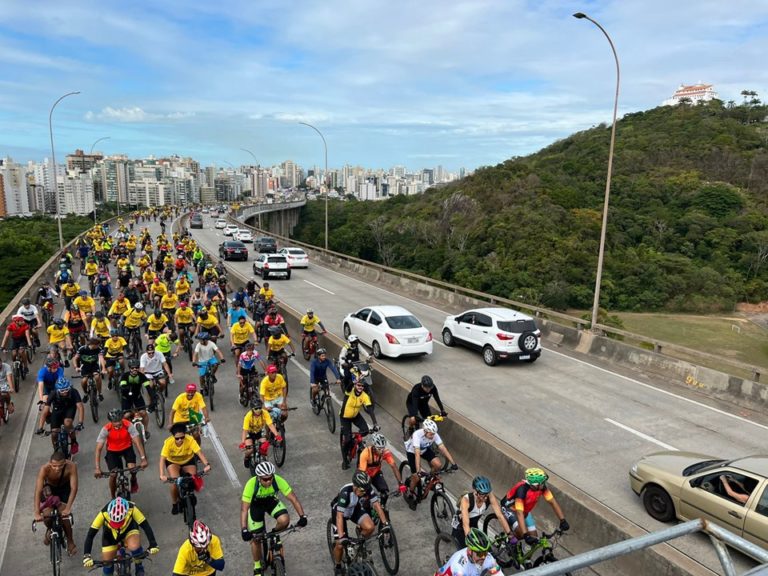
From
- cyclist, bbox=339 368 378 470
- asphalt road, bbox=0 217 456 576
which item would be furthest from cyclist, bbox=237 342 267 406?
cyclist, bbox=339 368 378 470

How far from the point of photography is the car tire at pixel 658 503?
26.9ft

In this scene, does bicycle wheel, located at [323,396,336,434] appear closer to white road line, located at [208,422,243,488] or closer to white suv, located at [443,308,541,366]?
white road line, located at [208,422,243,488]

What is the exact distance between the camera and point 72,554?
7016 millimetres

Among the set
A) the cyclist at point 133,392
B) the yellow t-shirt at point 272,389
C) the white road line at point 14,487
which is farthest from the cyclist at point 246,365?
the white road line at point 14,487

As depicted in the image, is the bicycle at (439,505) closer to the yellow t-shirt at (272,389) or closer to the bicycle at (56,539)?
the yellow t-shirt at (272,389)

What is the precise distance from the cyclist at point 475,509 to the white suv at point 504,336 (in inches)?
376

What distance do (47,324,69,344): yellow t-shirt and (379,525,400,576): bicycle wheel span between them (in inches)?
402

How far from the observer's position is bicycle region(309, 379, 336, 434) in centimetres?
1119

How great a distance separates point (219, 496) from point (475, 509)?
4.16m

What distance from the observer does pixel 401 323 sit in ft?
53.7

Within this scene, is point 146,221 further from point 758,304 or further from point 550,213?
point 758,304

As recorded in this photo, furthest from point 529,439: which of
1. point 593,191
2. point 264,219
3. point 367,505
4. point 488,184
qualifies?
point 264,219

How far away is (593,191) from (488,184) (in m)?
12.9

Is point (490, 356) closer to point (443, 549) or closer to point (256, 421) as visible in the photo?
point (256, 421)
